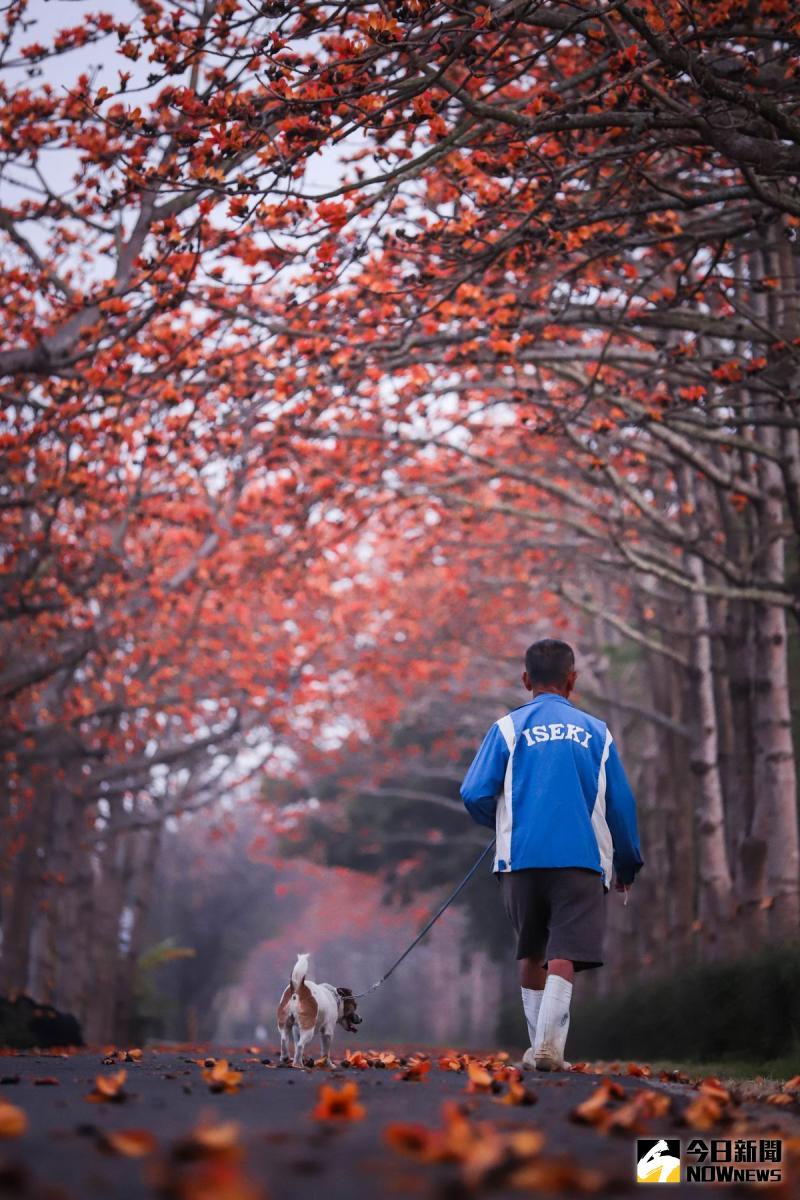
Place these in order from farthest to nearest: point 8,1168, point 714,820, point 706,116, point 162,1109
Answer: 1. point 714,820
2. point 706,116
3. point 162,1109
4. point 8,1168

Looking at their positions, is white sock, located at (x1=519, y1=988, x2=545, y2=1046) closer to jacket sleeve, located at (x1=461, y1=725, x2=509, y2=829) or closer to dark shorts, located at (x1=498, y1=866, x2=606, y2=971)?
dark shorts, located at (x1=498, y1=866, x2=606, y2=971)

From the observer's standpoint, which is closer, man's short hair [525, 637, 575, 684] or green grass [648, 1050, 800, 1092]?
man's short hair [525, 637, 575, 684]

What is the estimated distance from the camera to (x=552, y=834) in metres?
6.17

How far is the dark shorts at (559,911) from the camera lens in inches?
240

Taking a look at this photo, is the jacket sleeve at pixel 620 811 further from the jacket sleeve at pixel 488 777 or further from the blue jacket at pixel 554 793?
the jacket sleeve at pixel 488 777

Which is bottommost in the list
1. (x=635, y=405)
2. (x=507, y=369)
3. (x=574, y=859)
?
(x=574, y=859)

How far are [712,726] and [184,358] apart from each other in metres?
7.16

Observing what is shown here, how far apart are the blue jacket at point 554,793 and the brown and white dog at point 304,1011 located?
107cm

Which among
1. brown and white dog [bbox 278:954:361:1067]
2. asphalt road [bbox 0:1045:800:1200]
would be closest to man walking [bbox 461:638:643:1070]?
brown and white dog [bbox 278:954:361:1067]

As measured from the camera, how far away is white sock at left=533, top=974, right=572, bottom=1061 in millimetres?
5977

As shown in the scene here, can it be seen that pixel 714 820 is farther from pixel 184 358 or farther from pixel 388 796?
pixel 388 796

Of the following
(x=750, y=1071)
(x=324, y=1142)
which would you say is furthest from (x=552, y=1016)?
(x=750, y=1071)

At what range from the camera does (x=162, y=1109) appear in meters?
3.85

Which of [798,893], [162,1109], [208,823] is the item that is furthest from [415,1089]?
[208,823]
